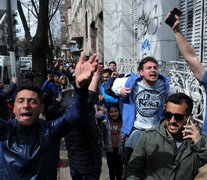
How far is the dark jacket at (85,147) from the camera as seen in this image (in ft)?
8.38

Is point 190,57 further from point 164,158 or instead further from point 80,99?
point 80,99

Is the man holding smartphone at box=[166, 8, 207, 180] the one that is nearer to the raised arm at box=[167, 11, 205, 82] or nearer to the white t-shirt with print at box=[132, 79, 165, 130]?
the raised arm at box=[167, 11, 205, 82]

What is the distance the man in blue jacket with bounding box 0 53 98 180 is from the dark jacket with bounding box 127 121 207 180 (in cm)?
62

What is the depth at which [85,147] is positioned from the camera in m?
2.57

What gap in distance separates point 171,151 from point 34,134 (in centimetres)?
111

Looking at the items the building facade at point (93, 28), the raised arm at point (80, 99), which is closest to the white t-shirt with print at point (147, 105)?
the raised arm at point (80, 99)

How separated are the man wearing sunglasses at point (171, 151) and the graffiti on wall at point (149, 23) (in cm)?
509

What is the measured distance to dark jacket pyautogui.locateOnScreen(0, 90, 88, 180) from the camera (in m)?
1.71

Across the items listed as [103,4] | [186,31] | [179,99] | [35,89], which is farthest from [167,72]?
[103,4]

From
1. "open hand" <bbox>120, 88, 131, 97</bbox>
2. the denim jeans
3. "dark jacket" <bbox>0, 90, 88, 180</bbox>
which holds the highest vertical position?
"open hand" <bbox>120, 88, 131, 97</bbox>

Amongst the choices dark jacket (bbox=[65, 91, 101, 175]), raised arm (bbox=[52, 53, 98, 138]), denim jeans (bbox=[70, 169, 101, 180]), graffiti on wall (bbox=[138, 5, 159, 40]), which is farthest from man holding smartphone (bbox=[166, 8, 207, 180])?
graffiti on wall (bbox=[138, 5, 159, 40])

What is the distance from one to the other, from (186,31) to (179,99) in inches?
181

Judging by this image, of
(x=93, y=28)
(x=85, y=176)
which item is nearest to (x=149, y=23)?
(x=85, y=176)

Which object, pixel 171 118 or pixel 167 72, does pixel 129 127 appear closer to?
pixel 171 118
